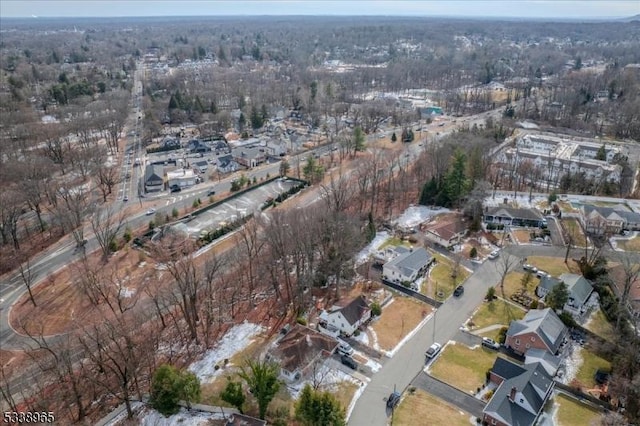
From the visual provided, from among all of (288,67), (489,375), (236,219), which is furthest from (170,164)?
(288,67)

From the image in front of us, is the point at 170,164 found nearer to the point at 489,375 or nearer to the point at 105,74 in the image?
the point at 489,375

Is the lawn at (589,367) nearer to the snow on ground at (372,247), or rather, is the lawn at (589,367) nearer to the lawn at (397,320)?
the lawn at (397,320)

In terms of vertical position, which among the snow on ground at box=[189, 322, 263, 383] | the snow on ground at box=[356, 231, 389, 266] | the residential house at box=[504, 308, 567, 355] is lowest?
the snow on ground at box=[189, 322, 263, 383]

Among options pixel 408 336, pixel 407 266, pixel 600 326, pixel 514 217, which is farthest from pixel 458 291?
pixel 514 217

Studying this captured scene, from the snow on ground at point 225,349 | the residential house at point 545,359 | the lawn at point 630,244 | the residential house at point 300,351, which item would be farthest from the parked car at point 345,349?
the lawn at point 630,244

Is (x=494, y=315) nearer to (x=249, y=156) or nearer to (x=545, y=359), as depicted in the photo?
(x=545, y=359)

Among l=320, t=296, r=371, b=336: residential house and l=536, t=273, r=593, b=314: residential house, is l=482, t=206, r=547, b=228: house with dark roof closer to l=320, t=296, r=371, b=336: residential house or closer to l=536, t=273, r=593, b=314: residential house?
l=536, t=273, r=593, b=314: residential house

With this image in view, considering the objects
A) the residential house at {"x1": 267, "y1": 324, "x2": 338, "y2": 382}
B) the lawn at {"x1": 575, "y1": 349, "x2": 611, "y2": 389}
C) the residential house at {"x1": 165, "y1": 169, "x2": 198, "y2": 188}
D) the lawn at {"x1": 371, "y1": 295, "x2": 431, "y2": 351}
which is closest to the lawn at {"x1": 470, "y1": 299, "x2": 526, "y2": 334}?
the lawn at {"x1": 371, "y1": 295, "x2": 431, "y2": 351}

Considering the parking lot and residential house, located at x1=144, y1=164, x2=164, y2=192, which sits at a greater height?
residential house, located at x1=144, y1=164, x2=164, y2=192
